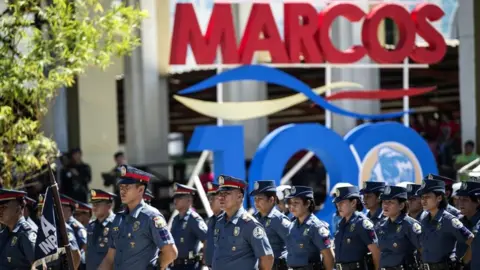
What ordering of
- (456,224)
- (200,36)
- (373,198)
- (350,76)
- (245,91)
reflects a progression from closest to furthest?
(456,224), (373,198), (200,36), (350,76), (245,91)

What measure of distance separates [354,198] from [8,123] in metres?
4.61

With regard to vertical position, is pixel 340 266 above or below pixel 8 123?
below

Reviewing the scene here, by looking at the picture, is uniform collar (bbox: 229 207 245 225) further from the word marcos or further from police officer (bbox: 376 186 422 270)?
the word marcos

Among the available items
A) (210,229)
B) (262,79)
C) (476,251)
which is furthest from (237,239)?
(262,79)

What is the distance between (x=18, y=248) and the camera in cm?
1184

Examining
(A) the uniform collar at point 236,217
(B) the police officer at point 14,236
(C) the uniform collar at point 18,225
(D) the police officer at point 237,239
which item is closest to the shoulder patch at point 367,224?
(D) the police officer at point 237,239

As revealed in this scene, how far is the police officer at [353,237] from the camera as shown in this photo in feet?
42.0

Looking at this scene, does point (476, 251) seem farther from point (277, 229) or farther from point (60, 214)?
point (60, 214)

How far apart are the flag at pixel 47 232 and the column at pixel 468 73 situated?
14920 mm

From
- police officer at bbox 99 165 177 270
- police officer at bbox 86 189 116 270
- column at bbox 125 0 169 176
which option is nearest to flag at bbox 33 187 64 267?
police officer at bbox 99 165 177 270

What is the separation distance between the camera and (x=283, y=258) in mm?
13562

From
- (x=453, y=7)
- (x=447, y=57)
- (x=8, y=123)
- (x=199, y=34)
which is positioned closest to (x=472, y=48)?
(x=453, y=7)

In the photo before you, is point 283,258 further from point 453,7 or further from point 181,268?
point 453,7

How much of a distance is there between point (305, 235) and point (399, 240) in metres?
1.09
